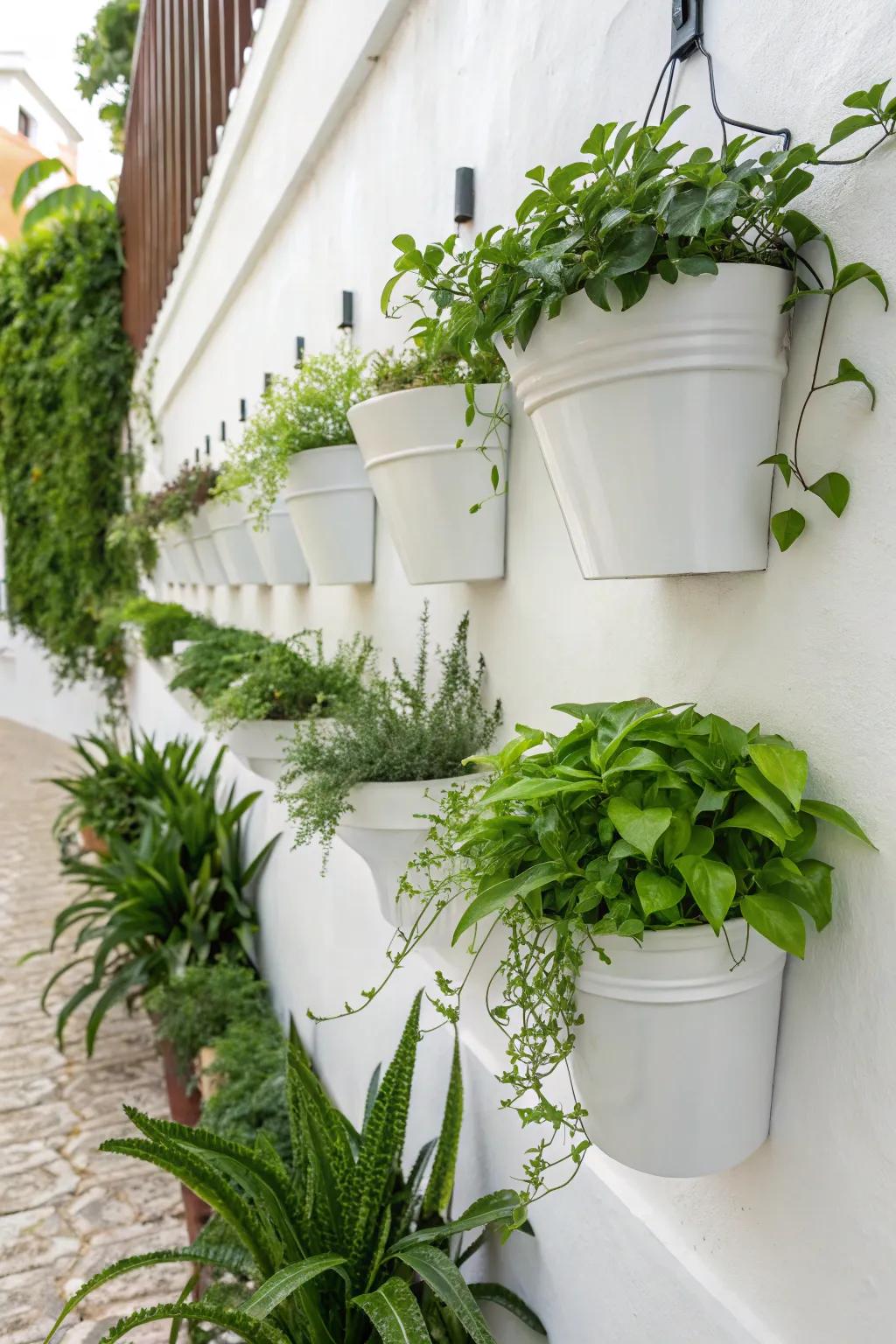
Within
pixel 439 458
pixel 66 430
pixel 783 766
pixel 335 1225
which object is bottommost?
pixel 335 1225

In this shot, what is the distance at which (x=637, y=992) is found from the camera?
32.1 inches

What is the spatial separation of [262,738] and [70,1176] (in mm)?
1772

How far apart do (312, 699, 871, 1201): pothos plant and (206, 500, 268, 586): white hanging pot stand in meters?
1.75

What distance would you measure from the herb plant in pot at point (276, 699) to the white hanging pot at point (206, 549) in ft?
3.92

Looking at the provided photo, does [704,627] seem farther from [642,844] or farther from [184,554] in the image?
[184,554]

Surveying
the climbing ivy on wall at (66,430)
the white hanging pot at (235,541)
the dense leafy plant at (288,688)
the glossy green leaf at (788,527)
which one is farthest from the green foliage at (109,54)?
the glossy green leaf at (788,527)

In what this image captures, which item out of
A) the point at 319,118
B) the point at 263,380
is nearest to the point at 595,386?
the point at 319,118

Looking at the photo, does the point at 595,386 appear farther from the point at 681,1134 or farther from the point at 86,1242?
the point at 86,1242

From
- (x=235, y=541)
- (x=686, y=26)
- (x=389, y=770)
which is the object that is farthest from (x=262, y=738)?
(x=686, y=26)

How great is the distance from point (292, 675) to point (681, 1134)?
1209 millimetres

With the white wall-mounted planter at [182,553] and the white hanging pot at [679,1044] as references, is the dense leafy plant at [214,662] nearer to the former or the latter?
the white wall-mounted planter at [182,553]

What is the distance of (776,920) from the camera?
2.49ft

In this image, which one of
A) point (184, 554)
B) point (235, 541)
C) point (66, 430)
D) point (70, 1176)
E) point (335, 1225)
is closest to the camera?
point (335, 1225)

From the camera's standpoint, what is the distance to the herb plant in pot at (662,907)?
0.77 meters
